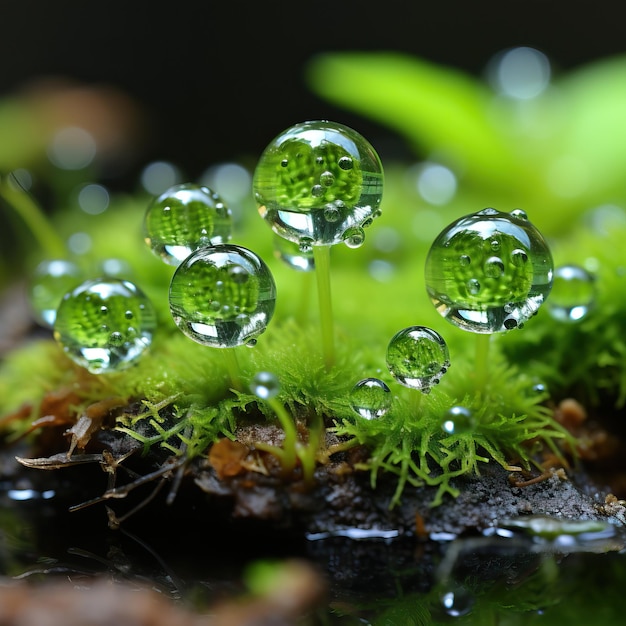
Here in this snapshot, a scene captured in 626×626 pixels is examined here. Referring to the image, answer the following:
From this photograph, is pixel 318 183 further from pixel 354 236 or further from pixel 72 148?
pixel 72 148

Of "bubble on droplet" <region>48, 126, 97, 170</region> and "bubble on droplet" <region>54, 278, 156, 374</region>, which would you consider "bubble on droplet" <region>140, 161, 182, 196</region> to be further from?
"bubble on droplet" <region>54, 278, 156, 374</region>

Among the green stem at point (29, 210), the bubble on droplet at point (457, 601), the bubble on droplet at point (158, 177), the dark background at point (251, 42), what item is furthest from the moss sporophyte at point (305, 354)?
the dark background at point (251, 42)

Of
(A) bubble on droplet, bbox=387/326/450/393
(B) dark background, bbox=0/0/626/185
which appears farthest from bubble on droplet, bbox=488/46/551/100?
(A) bubble on droplet, bbox=387/326/450/393

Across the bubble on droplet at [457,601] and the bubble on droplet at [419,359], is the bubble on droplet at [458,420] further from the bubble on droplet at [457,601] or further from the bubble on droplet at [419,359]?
the bubble on droplet at [457,601]

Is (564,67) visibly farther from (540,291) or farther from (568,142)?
(540,291)

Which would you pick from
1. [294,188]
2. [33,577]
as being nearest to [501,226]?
[294,188]
